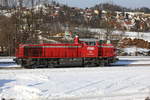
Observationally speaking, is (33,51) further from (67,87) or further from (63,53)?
(67,87)

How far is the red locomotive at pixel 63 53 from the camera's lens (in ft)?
60.6

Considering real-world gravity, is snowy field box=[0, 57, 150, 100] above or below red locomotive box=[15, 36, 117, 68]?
below

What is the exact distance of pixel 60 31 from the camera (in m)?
48.2

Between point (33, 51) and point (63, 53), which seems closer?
point (33, 51)

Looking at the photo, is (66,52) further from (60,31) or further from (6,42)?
(60,31)

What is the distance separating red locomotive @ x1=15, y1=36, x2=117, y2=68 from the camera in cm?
1847

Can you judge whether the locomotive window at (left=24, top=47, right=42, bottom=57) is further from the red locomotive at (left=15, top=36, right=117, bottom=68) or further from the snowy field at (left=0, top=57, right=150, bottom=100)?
the snowy field at (left=0, top=57, right=150, bottom=100)

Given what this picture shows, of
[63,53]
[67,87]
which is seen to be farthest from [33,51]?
[67,87]

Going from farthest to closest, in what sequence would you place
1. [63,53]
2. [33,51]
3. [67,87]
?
[63,53] → [33,51] → [67,87]

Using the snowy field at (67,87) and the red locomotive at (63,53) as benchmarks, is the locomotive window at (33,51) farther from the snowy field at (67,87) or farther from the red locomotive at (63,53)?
the snowy field at (67,87)

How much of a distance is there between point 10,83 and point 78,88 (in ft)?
12.4

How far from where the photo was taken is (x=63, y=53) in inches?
760

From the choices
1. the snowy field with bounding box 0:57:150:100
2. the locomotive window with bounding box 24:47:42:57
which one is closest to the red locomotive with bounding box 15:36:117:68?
the locomotive window with bounding box 24:47:42:57

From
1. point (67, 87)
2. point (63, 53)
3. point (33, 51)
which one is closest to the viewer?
point (67, 87)
